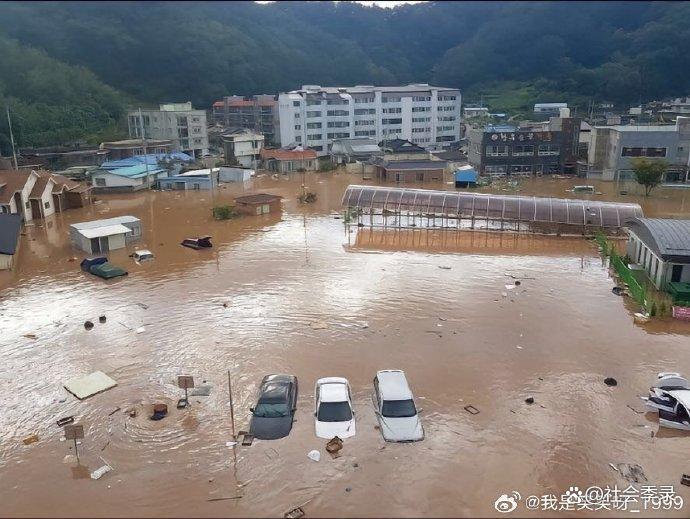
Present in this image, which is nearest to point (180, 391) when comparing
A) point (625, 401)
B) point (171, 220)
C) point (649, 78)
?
point (625, 401)

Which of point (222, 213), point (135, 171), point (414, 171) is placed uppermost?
point (135, 171)

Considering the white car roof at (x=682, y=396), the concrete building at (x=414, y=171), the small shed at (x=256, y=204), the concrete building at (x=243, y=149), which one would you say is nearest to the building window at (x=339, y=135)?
the concrete building at (x=243, y=149)

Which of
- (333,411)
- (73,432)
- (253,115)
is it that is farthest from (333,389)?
(253,115)

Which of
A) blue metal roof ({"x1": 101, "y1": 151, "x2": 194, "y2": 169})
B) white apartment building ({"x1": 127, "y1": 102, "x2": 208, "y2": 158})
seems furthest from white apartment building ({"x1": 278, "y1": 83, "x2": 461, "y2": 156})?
blue metal roof ({"x1": 101, "y1": 151, "x2": 194, "y2": 169})

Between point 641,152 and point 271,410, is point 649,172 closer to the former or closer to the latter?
point 641,152

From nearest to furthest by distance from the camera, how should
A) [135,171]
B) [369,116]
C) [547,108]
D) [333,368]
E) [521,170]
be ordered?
[333,368]
[135,171]
[521,170]
[369,116]
[547,108]

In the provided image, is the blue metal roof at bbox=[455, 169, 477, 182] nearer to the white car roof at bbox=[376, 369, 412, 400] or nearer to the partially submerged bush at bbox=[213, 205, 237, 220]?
the partially submerged bush at bbox=[213, 205, 237, 220]
